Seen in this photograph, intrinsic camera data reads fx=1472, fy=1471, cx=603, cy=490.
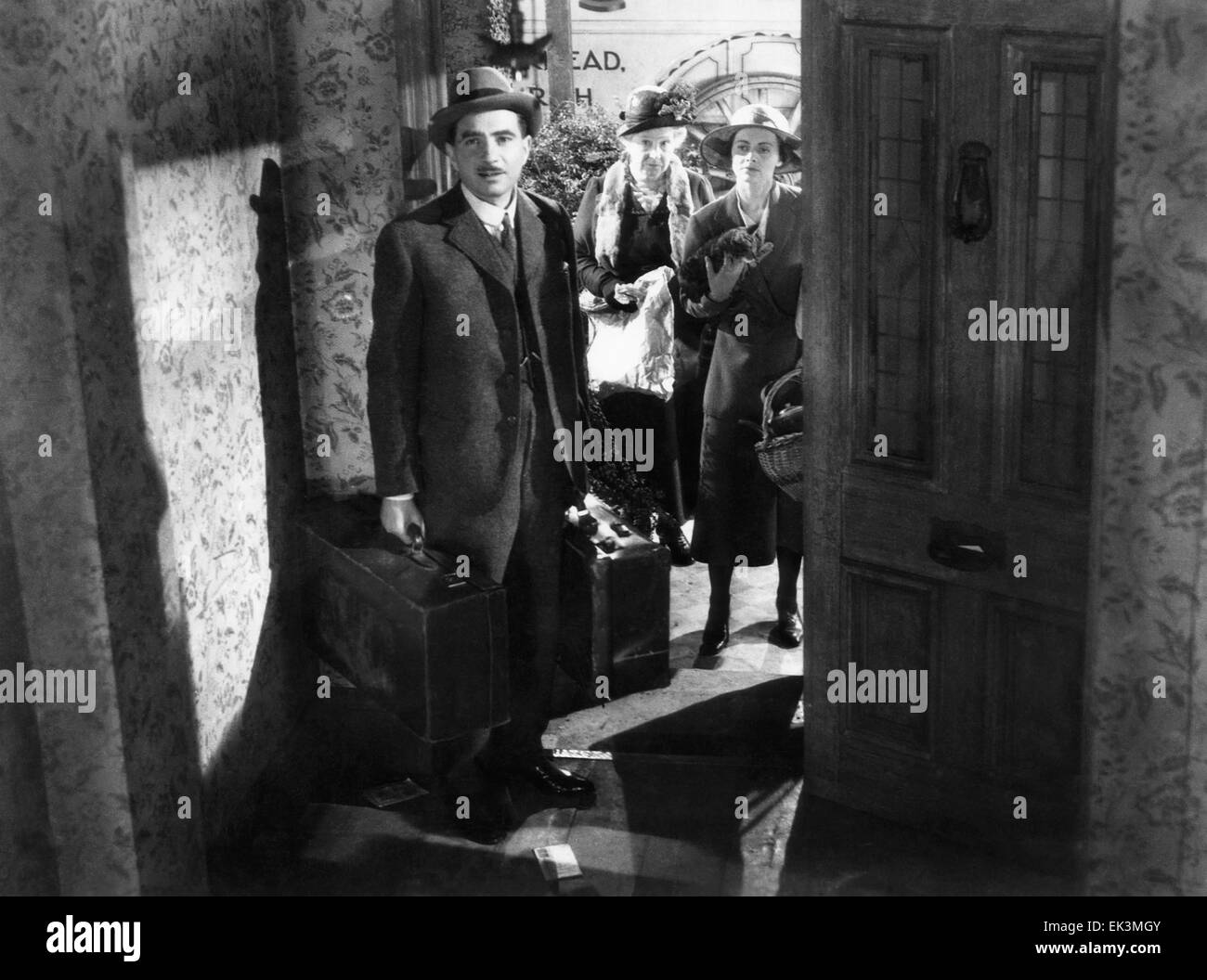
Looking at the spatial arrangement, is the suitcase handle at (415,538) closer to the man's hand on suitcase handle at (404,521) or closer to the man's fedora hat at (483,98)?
the man's hand on suitcase handle at (404,521)

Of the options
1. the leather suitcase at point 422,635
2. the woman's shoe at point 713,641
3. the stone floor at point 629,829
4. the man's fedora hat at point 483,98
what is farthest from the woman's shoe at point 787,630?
the man's fedora hat at point 483,98

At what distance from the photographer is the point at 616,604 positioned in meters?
4.00

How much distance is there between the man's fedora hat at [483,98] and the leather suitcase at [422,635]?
1.13 m

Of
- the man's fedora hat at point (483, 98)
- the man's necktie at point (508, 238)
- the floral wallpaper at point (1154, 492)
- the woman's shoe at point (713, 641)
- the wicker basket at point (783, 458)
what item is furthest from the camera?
the woman's shoe at point (713, 641)

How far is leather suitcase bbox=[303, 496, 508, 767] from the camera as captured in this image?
3.74m

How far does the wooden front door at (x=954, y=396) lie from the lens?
3.33 metres

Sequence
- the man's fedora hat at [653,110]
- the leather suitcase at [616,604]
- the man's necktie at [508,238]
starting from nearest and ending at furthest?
the man's necktie at [508,238], the leather suitcase at [616,604], the man's fedora hat at [653,110]

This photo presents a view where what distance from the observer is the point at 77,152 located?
2.94 metres

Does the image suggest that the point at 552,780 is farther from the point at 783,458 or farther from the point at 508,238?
the point at 508,238

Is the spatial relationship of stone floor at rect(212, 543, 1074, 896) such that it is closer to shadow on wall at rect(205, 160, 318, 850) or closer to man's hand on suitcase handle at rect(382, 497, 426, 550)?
shadow on wall at rect(205, 160, 318, 850)

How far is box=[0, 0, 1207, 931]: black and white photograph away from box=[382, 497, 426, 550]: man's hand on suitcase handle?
1 centimetres

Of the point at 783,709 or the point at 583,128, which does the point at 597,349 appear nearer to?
the point at 583,128
